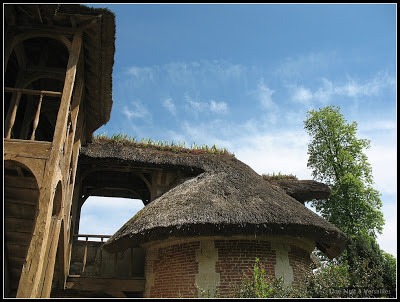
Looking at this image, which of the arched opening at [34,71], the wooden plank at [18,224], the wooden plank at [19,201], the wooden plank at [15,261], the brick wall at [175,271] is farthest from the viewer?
the wooden plank at [15,261]

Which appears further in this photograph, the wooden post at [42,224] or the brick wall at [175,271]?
the brick wall at [175,271]

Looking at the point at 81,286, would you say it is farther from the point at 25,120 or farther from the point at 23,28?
the point at 23,28

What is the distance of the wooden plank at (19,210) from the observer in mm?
7805

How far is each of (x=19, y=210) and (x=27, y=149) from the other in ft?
7.47

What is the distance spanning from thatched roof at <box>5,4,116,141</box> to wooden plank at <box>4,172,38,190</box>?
2.95 m

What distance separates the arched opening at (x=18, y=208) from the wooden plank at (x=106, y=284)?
175 cm

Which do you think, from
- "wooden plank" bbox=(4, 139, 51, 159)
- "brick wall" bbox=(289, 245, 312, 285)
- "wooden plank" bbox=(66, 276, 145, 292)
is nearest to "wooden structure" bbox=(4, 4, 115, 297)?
"wooden plank" bbox=(4, 139, 51, 159)

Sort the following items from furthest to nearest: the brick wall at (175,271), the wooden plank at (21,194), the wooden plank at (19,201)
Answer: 1. the brick wall at (175,271)
2. the wooden plank at (19,201)
3. the wooden plank at (21,194)

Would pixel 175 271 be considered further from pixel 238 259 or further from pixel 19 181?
pixel 19 181

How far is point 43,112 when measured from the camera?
10492 mm

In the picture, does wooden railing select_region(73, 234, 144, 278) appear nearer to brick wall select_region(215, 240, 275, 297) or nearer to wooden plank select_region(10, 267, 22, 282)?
wooden plank select_region(10, 267, 22, 282)

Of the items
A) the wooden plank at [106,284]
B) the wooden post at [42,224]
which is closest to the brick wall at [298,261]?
the wooden plank at [106,284]

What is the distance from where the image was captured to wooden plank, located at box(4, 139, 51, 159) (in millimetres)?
6180

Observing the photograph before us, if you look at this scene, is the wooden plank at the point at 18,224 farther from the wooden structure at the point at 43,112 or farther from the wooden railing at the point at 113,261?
the wooden railing at the point at 113,261
